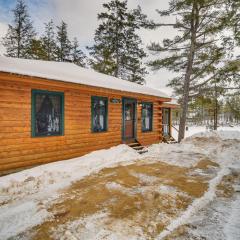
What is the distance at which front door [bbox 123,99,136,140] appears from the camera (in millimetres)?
12953

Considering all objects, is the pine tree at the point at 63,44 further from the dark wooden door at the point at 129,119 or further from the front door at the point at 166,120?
the dark wooden door at the point at 129,119

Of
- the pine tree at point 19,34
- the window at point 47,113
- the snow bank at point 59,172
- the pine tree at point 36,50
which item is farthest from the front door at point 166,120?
the pine tree at point 19,34

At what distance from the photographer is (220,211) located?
454cm

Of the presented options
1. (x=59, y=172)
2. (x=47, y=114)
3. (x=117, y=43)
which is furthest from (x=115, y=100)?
(x=117, y=43)

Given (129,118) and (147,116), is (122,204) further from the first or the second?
(147,116)

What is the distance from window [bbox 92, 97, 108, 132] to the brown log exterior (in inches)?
9.2

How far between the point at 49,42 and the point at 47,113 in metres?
25.9

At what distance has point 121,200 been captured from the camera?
5.09 m

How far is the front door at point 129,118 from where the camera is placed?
12953mm

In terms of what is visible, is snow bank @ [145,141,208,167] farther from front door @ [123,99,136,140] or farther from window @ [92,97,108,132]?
window @ [92,97,108,132]

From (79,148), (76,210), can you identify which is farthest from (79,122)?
(76,210)

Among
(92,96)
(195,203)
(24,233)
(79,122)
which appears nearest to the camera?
(24,233)

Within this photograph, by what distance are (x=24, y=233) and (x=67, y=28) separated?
3307cm

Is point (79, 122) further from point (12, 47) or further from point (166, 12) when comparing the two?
point (12, 47)
